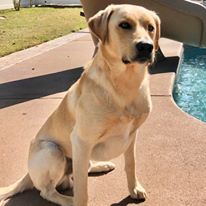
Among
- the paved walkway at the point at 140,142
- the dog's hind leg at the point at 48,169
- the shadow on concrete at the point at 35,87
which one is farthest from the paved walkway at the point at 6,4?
the dog's hind leg at the point at 48,169

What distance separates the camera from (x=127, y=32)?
2.89m

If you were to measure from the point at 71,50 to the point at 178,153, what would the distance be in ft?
21.5

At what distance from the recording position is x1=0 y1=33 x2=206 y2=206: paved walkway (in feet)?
11.8

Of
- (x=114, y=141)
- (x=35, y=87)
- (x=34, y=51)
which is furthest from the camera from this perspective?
(x=34, y=51)

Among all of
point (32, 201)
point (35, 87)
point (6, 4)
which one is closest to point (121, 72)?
point (32, 201)

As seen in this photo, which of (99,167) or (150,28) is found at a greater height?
(150,28)

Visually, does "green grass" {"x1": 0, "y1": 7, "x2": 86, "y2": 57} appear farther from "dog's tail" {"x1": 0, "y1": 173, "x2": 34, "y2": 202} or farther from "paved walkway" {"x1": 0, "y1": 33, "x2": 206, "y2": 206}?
"dog's tail" {"x1": 0, "y1": 173, "x2": 34, "y2": 202}

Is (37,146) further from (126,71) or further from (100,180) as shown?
(126,71)

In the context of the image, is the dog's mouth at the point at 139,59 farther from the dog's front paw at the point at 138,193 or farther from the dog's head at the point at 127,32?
the dog's front paw at the point at 138,193

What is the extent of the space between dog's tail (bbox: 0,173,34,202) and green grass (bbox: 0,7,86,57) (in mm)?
6277

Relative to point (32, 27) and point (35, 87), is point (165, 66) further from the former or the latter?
point (32, 27)

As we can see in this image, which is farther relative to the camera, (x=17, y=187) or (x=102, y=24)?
(x=17, y=187)

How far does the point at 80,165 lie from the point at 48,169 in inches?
12.6

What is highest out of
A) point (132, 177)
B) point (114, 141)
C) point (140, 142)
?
point (114, 141)
